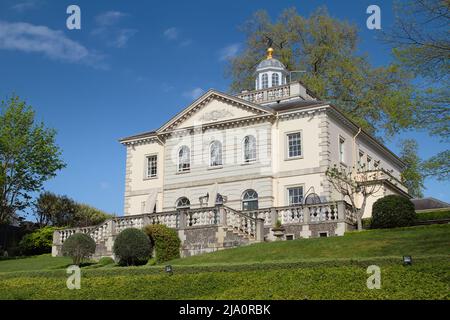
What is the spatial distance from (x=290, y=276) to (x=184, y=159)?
22.6 m

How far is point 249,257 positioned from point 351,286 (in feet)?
25.3

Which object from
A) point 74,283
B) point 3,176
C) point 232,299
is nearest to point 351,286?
point 232,299

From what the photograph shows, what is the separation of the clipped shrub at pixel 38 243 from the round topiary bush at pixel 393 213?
1967cm

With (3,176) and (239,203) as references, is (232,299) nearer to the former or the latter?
(239,203)

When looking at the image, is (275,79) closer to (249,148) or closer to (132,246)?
(249,148)

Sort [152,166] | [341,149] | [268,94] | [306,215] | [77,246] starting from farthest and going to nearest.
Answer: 1. [152,166]
2. [268,94]
3. [341,149]
4. [306,215]
5. [77,246]

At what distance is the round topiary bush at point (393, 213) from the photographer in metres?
28.7

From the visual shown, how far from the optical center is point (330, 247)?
77.6ft

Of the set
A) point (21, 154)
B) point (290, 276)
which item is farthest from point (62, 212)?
point (290, 276)

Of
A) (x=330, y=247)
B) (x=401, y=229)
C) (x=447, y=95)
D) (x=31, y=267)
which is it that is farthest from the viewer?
(x=31, y=267)

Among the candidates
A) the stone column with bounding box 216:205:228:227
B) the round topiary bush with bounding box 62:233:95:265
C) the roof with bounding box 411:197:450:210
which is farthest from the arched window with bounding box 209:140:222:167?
the roof with bounding box 411:197:450:210

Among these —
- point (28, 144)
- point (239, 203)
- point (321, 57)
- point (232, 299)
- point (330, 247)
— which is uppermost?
point (321, 57)

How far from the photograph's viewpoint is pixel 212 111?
129 ft

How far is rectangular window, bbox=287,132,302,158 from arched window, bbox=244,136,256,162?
2107mm
